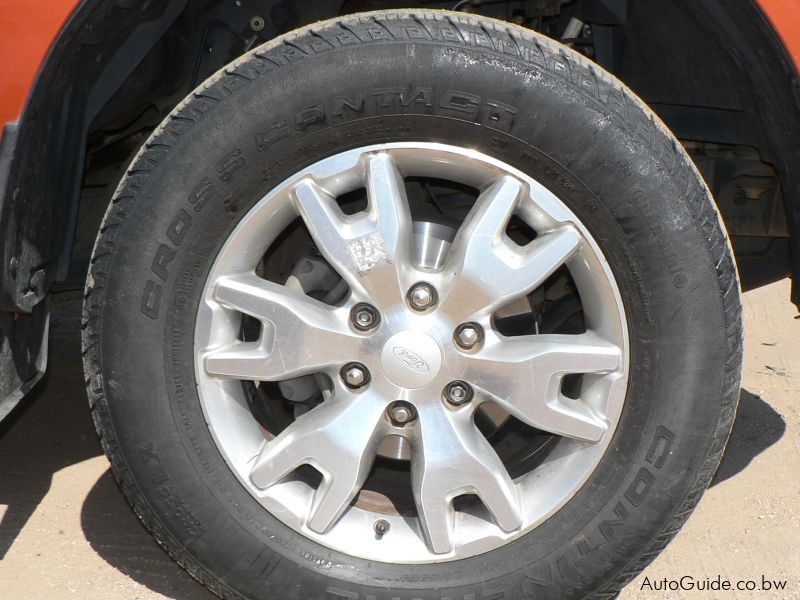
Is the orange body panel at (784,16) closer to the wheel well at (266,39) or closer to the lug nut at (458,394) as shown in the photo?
the wheel well at (266,39)

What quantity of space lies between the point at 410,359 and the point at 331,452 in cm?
30

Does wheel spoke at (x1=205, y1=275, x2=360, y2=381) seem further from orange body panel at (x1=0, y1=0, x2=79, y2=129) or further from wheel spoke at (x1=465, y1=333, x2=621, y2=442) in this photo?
orange body panel at (x1=0, y1=0, x2=79, y2=129)

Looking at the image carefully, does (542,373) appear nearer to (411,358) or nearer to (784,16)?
(411,358)

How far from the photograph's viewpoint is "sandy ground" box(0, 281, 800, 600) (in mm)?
2504

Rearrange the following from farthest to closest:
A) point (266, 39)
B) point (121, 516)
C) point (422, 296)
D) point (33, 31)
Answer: point (121, 516)
point (266, 39)
point (422, 296)
point (33, 31)

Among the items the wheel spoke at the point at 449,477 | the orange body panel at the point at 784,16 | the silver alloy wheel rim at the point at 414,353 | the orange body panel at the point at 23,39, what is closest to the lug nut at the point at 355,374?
the silver alloy wheel rim at the point at 414,353

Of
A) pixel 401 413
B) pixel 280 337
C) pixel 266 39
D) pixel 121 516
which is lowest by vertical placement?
Result: pixel 121 516

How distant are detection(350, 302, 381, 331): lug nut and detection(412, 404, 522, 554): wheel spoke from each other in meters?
0.24

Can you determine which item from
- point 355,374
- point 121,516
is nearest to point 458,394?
point 355,374

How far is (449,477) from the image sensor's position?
7.18ft

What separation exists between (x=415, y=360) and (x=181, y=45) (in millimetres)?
1161

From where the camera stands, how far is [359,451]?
7.18 feet

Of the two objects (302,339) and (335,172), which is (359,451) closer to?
(302,339)

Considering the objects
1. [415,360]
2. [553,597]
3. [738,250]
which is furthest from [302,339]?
[738,250]
